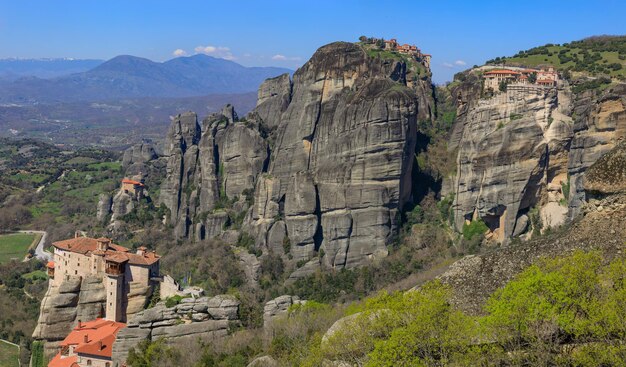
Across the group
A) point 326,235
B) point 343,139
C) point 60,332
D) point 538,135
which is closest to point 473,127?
point 538,135

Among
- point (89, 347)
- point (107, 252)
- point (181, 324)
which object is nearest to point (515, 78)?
point (107, 252)

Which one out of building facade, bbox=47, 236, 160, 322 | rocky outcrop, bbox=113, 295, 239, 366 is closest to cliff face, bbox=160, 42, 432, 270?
building facade, bbox=47, 236, 160, 322

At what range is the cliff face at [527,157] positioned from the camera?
177ft

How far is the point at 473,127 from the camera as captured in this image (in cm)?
6062

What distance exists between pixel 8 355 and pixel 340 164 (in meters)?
30.5

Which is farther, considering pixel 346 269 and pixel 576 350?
pixel 346 269

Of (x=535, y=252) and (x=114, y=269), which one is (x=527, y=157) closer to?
(x=114, y=269)

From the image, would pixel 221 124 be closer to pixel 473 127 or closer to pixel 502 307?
pixel 473 127

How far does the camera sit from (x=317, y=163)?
64688mm

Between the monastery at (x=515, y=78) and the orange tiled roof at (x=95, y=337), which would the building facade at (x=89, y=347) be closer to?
the orange tiled roof at (x=95, y=337)

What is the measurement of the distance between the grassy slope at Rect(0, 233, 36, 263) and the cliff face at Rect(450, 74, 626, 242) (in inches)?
1969

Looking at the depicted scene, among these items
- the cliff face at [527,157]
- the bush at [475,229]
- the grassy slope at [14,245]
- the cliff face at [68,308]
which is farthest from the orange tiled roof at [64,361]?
the grassy slope at [14,245]

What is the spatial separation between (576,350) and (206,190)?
61.2m

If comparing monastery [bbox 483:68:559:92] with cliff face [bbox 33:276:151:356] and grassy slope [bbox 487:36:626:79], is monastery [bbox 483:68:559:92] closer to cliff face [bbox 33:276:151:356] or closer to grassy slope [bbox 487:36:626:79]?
grassy slope [bbox 487:36:626:79]
